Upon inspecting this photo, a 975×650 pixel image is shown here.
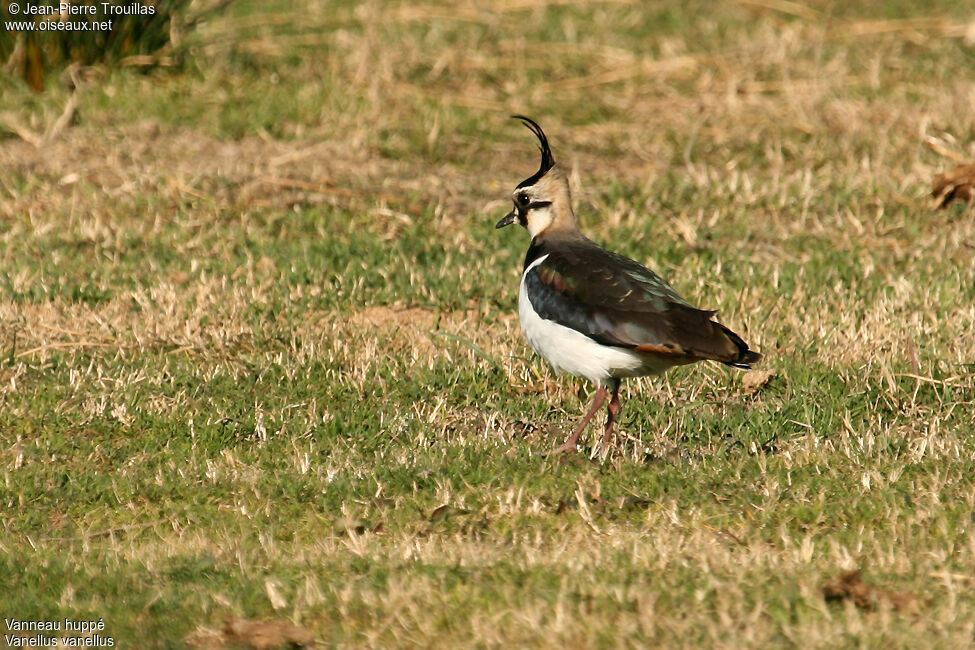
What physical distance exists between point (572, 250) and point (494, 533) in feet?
5.11

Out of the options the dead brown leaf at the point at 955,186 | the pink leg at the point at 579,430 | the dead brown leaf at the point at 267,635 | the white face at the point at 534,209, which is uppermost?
the white face at the point at 534,209

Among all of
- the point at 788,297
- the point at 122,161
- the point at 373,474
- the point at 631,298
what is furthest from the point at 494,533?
the point at 122,161

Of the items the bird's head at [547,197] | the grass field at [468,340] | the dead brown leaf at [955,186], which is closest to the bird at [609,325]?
the bird's head at [547,197]

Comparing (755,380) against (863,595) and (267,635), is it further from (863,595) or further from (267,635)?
(267,635)

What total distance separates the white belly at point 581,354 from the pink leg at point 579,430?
0.43 feet

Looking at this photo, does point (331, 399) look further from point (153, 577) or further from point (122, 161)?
point (122, 161)

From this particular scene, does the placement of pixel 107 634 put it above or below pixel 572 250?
below

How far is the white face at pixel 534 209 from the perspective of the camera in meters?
6.52

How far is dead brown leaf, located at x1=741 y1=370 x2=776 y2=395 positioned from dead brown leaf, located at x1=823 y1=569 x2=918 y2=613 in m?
2.10

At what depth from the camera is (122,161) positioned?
9.77 m


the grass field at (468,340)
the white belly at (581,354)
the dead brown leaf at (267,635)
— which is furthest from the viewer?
the white belly at (581,354)

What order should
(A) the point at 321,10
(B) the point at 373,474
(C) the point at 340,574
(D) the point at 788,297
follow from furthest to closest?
(A) the point at 321,10
(D) the point at 788,297
(B) the point at 373,474
(C) the point at 340,574

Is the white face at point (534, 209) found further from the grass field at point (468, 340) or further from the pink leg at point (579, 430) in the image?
the pink leg at point (579, 430)

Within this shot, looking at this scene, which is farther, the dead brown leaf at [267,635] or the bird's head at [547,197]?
the bird's head at [547,197]
